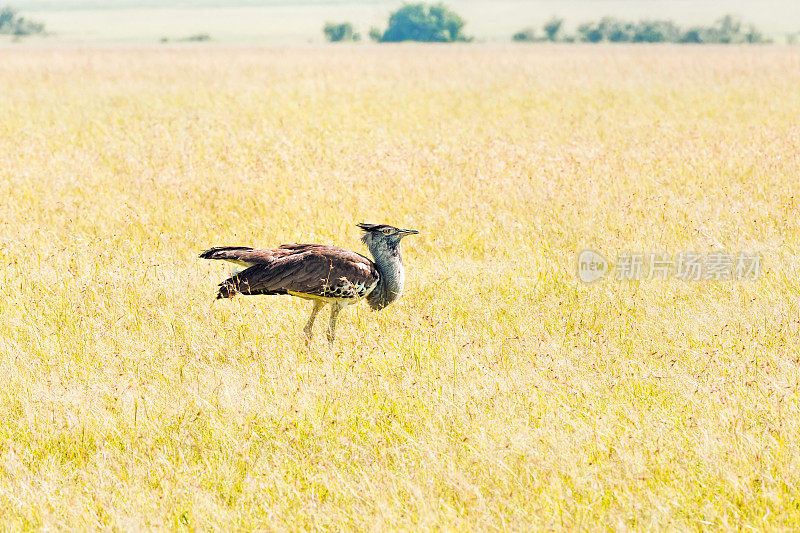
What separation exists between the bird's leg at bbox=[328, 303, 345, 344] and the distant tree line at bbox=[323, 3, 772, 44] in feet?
203

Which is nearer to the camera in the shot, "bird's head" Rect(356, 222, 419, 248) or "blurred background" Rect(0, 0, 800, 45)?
"bird's head" Rect(356, 222, 419, 248)

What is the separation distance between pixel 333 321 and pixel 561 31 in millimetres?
67437

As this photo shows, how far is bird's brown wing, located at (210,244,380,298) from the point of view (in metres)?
5.41

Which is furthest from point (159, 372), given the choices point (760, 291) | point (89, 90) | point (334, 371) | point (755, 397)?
point (89, 90)

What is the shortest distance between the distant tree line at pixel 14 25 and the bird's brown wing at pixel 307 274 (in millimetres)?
80753

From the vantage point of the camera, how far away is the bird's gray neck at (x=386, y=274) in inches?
228

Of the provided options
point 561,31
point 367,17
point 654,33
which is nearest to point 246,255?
point 654,33

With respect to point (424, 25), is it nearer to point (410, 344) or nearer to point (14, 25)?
point (14, 25)

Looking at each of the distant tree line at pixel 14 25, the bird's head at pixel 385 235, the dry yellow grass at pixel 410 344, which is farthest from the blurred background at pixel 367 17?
the bird's head at pixel 385 235

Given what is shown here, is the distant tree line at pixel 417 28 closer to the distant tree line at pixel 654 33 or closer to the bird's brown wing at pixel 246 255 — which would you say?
the distant tree line at pixel 654 33

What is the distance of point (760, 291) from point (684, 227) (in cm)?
176

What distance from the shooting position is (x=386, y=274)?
5.81m

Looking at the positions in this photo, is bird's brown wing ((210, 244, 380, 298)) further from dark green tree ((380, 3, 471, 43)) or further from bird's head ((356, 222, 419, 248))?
dark green tree ((380, 3, 471, 43))

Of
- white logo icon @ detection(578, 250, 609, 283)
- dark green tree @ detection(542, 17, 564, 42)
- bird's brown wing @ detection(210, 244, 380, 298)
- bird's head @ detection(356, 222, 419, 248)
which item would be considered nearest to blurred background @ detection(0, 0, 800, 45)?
dark green tree @ detection(542, 17, 564, 42)
